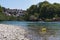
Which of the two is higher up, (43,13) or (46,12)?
(46,12)

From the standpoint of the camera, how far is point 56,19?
15962 cm

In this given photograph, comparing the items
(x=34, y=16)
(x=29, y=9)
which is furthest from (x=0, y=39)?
(x=29, y=9)

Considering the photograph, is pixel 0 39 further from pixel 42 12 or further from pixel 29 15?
pixel 29 15

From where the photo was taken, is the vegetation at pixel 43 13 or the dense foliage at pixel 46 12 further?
the dense foliage at pixel 46 12

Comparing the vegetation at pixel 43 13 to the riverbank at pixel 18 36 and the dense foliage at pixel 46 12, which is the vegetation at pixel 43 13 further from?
the riverbank at pixel 18 36

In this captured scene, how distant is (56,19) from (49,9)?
969 cm

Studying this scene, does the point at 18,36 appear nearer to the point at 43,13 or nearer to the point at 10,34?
the point at 10,34

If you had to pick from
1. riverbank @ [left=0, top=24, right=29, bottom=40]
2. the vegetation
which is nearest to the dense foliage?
the vegetation

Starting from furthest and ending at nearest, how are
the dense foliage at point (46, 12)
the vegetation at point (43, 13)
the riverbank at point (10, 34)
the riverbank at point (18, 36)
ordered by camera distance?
the dense foliage at point (46, 12) < the vegetation at point (43, 13) < the riverbank at point (18, 36) < the riverbank at point (10, 34)

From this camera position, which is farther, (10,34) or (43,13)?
(43,13)

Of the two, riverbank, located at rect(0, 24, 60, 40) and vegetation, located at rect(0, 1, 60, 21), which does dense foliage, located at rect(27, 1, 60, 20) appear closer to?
vegetation, located at rect(0, 1, 60, 21)

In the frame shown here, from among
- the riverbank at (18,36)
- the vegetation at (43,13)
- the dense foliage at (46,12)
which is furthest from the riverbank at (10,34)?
the dense foliage at (46,12)

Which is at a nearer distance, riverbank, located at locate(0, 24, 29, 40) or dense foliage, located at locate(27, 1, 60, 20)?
riverbank, located at locate(0, 24, 29, 40)

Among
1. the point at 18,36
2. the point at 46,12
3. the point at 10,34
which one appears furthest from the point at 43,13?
the point at 18,36
